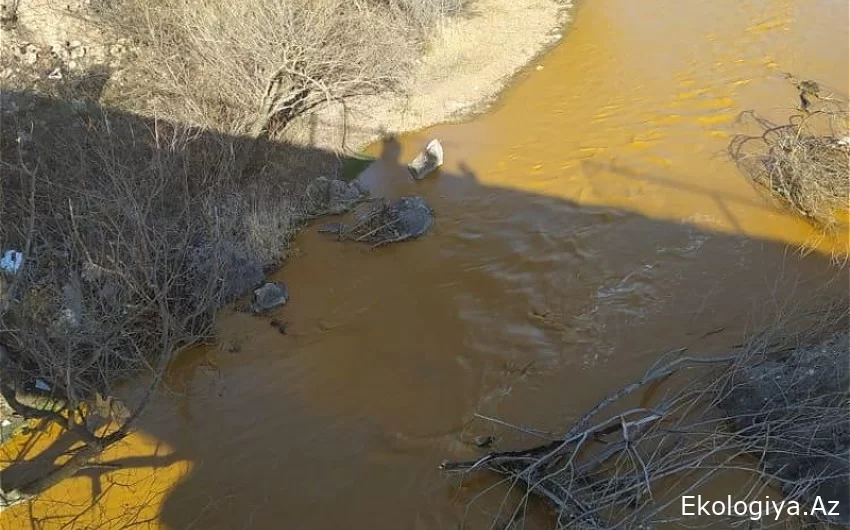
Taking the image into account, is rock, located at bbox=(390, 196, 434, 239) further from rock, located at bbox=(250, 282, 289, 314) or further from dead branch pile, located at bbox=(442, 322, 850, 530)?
dead branch pile, located at bbox=(442, 322, 850, 530)

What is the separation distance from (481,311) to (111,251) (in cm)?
406

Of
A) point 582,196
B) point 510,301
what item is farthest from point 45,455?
point 582,196

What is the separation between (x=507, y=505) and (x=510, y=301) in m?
2.78

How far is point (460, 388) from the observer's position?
6109 millimetres

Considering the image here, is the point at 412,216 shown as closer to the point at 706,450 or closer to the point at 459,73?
the point at 706,450

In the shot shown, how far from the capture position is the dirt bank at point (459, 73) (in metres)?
11.1

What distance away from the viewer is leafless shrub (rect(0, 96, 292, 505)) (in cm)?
566

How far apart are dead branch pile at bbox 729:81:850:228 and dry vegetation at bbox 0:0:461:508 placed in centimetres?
633

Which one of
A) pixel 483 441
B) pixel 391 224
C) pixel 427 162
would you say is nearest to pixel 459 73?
pixel 427 162

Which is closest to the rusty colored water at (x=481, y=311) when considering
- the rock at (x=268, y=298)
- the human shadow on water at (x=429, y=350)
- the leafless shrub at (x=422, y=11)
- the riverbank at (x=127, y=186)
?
the human shadow on water at (x=429, y=350)

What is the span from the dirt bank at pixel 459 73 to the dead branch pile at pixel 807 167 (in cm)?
503

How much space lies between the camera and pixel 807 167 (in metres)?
7.37

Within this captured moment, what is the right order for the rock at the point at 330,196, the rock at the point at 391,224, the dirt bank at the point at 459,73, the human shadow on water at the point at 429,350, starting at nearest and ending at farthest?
the human shadow on water at the point at 429,350 → the rock at the point at 391,224 → the rock at the point at 330,196 → the dirt bank at the point at 459,73

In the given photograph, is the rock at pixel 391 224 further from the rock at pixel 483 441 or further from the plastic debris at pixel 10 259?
the plastic debris at pixel 10 259
